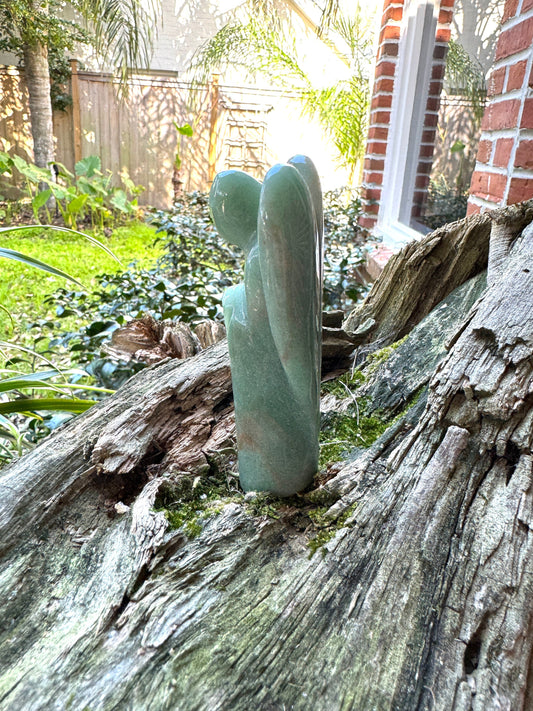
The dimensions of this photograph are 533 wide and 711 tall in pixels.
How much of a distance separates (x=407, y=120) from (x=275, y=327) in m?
3.52

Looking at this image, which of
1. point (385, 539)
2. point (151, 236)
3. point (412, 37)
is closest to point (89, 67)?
point (151, 236)

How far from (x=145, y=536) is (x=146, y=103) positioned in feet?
26.4

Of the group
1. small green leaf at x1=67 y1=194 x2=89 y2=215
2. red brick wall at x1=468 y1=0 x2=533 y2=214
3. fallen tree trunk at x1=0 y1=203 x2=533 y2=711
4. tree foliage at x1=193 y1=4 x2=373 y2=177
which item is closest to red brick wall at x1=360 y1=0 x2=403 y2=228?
red brick wall at x1=468 y1=0 x2=533 y2=214

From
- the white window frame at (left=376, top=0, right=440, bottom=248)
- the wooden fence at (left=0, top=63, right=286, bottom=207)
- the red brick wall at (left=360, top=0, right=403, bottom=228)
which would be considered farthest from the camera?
the wooden fence at (left=0, top=63, right=286, bottom=207)

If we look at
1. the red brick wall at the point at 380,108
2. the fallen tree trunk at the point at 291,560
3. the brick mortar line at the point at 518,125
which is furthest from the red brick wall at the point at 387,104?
the fallen tree trunk at the point at 291,560

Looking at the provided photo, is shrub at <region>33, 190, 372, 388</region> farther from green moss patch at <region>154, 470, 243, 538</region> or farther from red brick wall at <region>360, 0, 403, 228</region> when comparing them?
green moss patch at <region>154, 470, 243, 538</region>

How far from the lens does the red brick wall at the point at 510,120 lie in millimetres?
1795

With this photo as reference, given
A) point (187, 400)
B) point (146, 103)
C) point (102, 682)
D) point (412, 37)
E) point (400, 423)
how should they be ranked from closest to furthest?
point (102, 682)
point (400, 423)
point (187, 400)
point (412, 37)
point (146, 103)

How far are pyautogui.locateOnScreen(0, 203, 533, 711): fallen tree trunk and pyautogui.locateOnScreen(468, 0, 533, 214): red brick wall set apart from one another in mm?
871

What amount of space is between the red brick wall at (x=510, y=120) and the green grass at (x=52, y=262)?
2691 mm

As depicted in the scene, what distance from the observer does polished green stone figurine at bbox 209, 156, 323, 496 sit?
807 mm

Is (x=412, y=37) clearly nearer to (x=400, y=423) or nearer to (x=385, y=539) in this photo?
(x=400, y=423)

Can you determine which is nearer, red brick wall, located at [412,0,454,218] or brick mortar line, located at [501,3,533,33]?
brick mortar line, located at [501,3,533,33]

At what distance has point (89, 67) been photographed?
8195 millimetres
